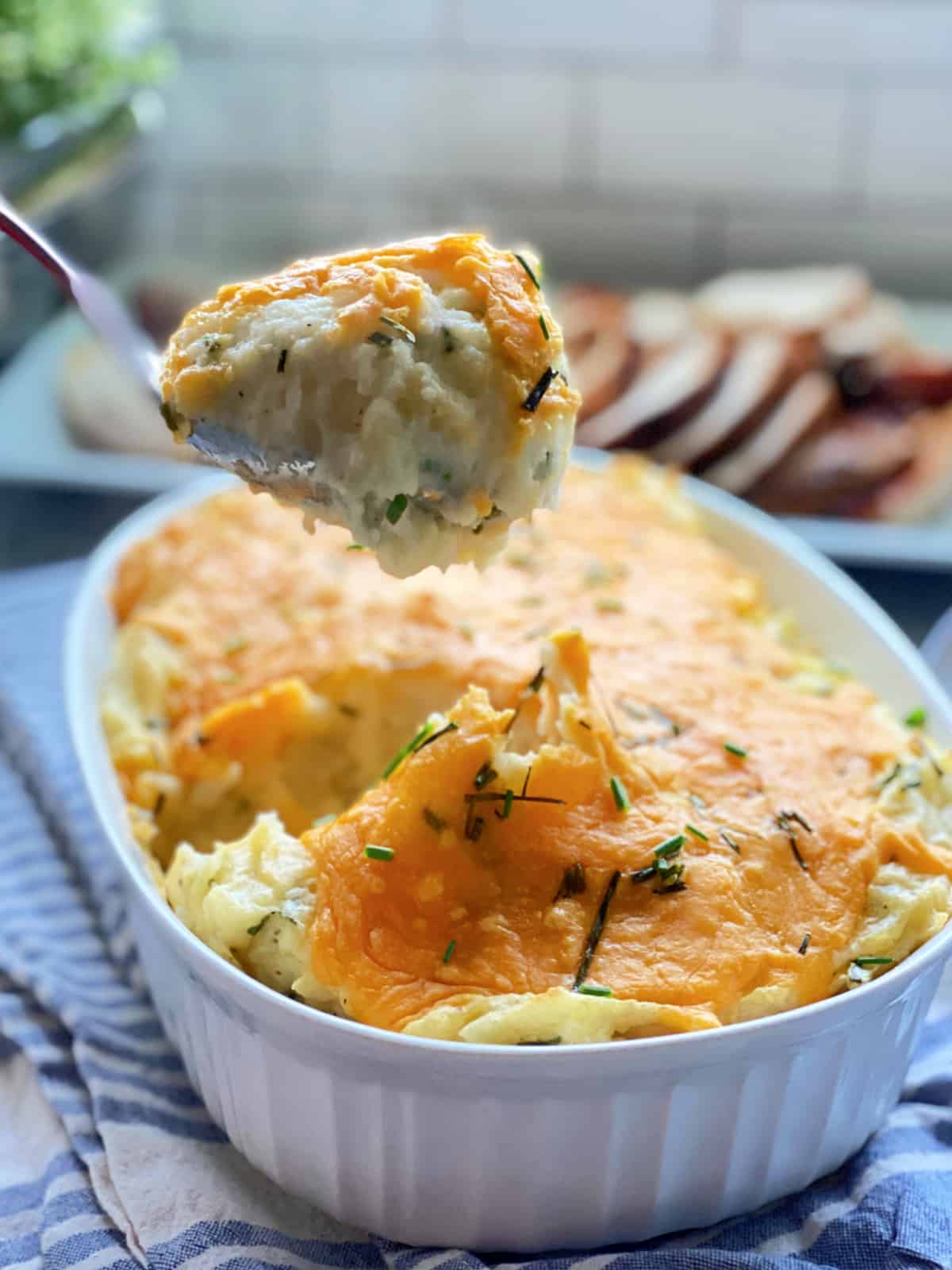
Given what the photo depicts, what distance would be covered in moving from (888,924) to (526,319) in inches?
37.8

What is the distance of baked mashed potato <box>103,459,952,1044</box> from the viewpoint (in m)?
1.94

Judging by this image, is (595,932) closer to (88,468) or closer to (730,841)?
(730,841)

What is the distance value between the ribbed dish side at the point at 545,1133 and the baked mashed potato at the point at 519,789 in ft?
0.25

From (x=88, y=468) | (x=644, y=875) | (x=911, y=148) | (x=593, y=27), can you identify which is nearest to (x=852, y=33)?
(x=911, y=148)

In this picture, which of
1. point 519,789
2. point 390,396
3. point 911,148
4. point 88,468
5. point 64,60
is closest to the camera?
point 390,396

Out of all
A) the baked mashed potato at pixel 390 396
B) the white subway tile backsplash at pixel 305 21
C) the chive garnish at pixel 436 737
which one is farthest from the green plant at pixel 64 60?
the chive garnish at pixel 436 737

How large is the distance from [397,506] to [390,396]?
0.45ft

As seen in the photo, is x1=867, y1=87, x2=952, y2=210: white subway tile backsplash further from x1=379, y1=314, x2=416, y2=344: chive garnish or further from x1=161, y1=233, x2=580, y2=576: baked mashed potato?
x1=379, y1=314, x2=416, y2=344: chive garnish

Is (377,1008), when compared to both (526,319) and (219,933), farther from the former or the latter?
(526,319)

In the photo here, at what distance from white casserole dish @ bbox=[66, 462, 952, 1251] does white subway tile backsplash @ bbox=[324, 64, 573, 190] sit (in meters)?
3.46

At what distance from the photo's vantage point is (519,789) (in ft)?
6.78

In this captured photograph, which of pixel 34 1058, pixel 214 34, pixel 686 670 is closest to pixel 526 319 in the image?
pixel 686 670

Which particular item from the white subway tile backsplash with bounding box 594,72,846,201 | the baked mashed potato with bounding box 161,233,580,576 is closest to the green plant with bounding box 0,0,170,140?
the white subway tile backsplash with bounding box 594,72,846,201

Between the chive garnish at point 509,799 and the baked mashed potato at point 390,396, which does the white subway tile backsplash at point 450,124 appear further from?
the chive garnish at point 509,799
